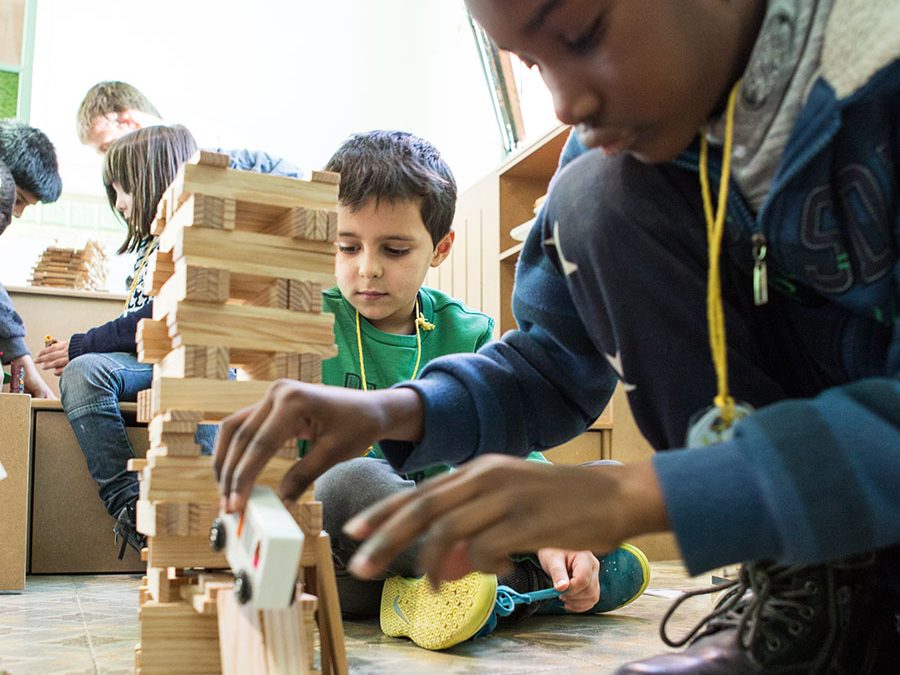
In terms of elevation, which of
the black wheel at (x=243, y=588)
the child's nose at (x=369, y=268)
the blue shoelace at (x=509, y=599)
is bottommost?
the blue shoelace at (x=509, y=599)

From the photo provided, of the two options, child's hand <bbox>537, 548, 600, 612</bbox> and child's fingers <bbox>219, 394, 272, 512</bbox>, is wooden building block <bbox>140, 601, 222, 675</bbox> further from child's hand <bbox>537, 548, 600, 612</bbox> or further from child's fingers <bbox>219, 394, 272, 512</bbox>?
child's hand <bbox>537, 548, 600, 612</bbox>

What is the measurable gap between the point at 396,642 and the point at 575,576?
27 cm

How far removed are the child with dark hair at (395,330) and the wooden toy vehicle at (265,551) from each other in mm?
591

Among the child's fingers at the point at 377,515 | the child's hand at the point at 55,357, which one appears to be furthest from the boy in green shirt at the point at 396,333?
the child's hand at the point at 55,357

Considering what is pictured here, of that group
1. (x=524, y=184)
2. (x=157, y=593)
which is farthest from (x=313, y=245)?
(x=524, y=184)

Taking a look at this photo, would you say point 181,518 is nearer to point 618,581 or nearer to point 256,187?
point 256,187

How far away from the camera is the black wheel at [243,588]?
0.68 meters

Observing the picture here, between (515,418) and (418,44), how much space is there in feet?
13.6

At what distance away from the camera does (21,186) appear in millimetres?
2859

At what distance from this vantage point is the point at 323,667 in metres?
0.84

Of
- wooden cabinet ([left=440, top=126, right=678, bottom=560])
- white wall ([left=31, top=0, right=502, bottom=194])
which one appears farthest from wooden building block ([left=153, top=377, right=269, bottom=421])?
white wall ([left=31, top=0, right=502, bottom=194])

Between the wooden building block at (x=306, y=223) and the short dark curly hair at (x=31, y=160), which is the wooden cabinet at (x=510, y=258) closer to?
the short dark curly hair at (x=31, y=160)

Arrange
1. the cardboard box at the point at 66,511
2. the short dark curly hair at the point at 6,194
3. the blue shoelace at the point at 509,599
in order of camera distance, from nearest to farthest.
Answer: the blue shoelace at the point at 509,599
the cardboard box at the point at 66,511
the short dark curly hair at the point at 6,194

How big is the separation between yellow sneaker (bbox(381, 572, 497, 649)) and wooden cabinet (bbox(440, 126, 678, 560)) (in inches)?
52.0
